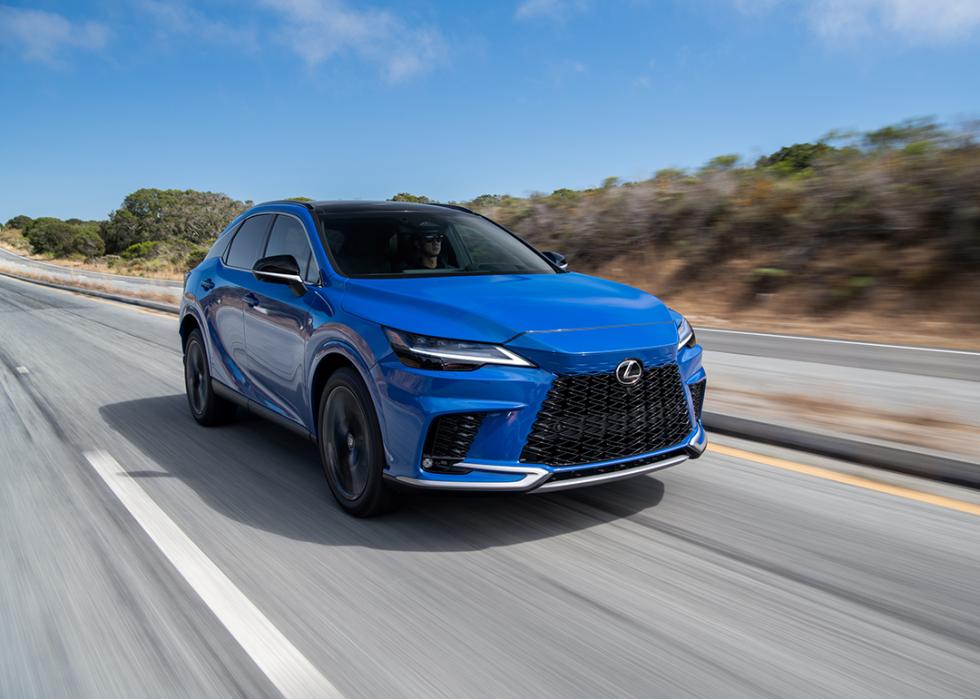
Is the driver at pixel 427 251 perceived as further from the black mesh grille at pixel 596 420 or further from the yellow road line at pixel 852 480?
the yellow road line at pixel 852 480

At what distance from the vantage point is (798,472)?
479 centimetres

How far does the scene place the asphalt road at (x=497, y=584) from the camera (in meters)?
2.68

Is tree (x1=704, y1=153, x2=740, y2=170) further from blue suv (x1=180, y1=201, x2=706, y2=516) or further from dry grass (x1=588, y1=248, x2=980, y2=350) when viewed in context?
blue suv (x1=180, y1=201, x2=706, y2=516)

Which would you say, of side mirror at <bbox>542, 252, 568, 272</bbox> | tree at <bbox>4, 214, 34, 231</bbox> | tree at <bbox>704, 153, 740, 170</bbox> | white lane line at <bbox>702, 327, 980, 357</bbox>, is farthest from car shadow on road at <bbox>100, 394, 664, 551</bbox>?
tree at <bbox>4, 214, 34, 231</bbox>

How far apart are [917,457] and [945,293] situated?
8.74 m

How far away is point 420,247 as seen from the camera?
4.99 meters

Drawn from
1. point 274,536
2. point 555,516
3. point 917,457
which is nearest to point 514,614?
point 555,516

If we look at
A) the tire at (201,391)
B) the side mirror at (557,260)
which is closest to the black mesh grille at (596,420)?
the side mirror at (557,260)

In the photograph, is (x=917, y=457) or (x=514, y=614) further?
(x=917, y=457)

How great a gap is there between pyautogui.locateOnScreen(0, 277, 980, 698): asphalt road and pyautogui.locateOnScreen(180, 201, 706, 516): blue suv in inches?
14.0

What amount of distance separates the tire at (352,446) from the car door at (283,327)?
347 mm

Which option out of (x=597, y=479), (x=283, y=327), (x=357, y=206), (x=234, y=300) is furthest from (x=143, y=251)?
(x=597, y=479)

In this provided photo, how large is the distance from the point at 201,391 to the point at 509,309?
11.5 feet

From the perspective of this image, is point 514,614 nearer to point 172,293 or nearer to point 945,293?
point 945,293
